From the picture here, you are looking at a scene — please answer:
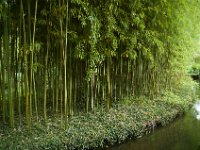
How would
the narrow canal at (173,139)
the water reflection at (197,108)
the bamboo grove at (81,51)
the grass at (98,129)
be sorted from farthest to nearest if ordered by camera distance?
the water reflection at (197,108), the narrow canal at (173,139), the bamboo grove at (81,51), the grass at (98,129)

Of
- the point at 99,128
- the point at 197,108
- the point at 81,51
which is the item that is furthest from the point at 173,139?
the point at 197,108

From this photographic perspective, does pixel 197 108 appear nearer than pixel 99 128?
No

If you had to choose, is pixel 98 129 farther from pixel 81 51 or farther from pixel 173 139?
pixel 173 139

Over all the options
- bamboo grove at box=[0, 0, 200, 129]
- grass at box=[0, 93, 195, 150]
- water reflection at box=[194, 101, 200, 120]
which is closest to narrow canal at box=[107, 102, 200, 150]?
grass at box=[0, 93, 195, 150]

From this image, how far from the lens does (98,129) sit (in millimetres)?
6301

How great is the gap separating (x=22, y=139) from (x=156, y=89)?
199 inches

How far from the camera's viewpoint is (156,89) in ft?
31.3

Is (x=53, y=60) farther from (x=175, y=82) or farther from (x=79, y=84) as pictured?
(x=175, y=82)

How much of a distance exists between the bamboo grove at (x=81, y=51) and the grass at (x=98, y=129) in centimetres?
25

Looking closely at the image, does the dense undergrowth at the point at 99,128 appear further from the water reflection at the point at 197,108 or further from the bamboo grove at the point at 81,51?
the water reflection at the point at 197,108

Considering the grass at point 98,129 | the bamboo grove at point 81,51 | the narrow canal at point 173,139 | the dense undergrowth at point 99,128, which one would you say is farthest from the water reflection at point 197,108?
the bamboo grove at point 81,51

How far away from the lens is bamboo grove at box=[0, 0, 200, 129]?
5805 mm

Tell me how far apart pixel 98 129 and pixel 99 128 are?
0.16 ft

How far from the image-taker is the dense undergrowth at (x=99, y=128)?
5.43m
